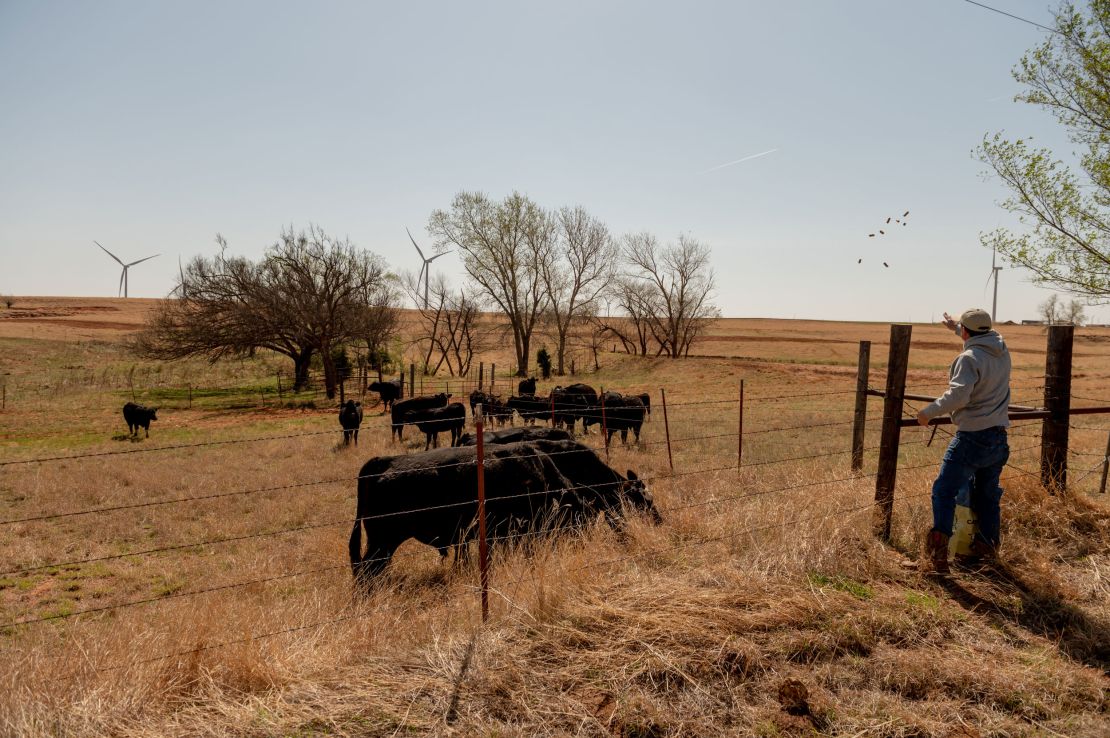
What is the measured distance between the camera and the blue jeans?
187 inches

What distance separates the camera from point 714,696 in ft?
11.0

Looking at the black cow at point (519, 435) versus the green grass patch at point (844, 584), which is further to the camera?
the black cow at point (519, 435)

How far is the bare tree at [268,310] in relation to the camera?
103 feet

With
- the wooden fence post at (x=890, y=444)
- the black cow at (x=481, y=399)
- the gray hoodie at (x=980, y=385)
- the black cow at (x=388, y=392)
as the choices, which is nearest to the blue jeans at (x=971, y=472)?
the gray hoodie at (x=980, y=385)

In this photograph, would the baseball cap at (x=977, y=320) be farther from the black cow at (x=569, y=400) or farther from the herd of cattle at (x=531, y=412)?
the black cow at (x=569, y=400)

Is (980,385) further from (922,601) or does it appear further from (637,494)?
(637,494)

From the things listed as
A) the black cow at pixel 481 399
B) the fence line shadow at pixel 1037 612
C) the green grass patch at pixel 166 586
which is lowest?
the green grass patch at pixel 166 586

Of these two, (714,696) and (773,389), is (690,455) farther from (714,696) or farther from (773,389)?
(773,389)

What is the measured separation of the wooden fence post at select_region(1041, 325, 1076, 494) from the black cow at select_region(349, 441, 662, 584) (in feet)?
12.8

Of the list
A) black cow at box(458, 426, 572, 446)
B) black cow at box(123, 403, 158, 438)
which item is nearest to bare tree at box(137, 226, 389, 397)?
black cow at box(123, 403, 158, 438)

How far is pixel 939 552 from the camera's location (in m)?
4.79

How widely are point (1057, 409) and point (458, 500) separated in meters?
6.22

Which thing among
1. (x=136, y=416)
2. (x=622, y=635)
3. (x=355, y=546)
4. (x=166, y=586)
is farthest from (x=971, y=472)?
(x=136, y=416)

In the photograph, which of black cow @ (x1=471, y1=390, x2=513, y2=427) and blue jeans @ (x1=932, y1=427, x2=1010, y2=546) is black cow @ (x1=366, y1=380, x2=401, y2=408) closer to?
black cow @ (x1=471, y1=390, x2=513, y2=427)
